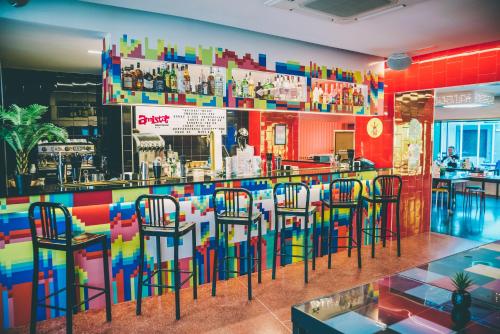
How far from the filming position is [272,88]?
5.07m

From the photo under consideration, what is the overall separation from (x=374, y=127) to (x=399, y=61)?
1245mm

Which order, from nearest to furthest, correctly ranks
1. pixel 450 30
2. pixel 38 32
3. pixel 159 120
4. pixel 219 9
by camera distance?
pixel 219 9, pixel 38 32, pixel 450 30, pixel 159 120

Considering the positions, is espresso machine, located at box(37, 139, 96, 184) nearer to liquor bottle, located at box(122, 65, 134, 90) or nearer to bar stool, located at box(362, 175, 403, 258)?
liquor bottle, located at box(122, 65, 134, 90)

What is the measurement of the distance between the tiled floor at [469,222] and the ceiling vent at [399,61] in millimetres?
2988

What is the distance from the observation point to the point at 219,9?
3.72 meters

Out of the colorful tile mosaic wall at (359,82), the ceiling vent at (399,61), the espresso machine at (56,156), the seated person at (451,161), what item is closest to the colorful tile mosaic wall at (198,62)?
the colorful tile mosaic wall at (359,82)

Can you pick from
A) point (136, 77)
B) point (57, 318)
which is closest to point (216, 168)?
point (136, 77)

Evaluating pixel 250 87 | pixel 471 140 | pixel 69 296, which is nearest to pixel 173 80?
pixel 250 87

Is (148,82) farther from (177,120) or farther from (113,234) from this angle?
(177,120)

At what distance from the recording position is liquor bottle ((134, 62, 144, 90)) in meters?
4.05

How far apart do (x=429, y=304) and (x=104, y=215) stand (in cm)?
287

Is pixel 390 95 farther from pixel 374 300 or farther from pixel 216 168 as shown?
pixel 374 300

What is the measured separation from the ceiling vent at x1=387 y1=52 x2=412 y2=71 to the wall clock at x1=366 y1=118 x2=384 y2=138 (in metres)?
1.01

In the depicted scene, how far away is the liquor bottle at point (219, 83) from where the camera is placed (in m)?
4.53
